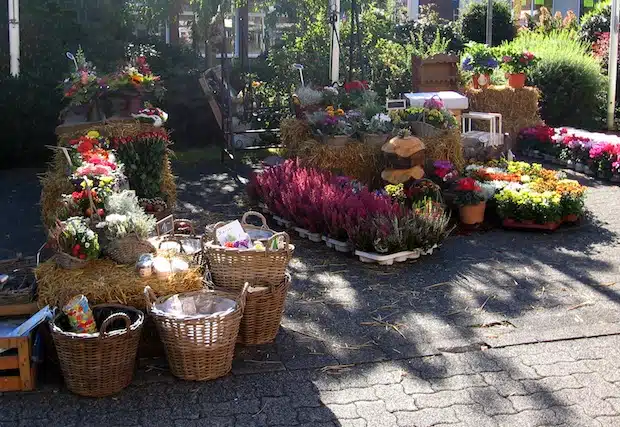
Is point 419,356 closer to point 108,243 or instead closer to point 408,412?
point 408,412

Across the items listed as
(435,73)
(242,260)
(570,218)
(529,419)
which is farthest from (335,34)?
(529,419)

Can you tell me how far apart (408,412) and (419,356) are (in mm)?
695

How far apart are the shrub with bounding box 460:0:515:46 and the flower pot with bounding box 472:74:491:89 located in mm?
8348

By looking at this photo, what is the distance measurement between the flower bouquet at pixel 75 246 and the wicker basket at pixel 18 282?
0.26 meters

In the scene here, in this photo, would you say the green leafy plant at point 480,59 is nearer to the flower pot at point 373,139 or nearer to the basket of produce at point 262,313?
the flower pot at point 373,139

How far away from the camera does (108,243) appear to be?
4.69 m

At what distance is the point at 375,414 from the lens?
157 inches

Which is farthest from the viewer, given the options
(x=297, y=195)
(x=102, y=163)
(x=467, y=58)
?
(x=467, y=58)

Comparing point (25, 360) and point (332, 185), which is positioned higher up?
point (332, 185)

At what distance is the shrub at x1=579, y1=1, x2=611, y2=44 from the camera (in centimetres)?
1722

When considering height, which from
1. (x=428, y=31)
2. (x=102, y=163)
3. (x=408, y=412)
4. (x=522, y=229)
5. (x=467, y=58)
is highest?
(x=428, y=31)

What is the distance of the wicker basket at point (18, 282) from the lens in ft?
15.0

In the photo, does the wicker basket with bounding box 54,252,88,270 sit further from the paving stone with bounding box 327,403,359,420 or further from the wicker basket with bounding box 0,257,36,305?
the paving stone with bounding box 327,403,359,420

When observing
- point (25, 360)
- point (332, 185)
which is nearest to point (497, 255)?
point (332, 185)
